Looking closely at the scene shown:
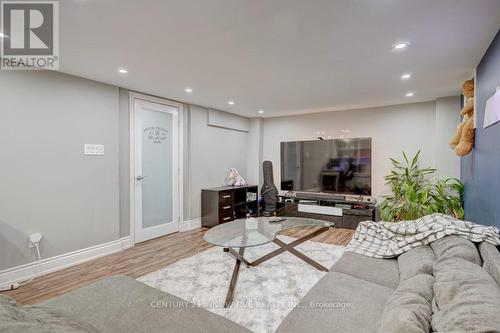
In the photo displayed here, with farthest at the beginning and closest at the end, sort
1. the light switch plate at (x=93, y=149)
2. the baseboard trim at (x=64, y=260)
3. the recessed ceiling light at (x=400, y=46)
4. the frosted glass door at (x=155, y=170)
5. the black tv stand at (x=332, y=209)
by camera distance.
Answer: the black tv stand at (x=332, y=209)
the frosted glass door at (x=155, y=170)
the light switch plate at (x=93, y=149)
the baseboard trim at (x=64, y=260)
the recessed ceiling light at (x=400, y=46)

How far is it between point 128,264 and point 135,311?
202 centimetres

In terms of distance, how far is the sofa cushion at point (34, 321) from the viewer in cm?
78

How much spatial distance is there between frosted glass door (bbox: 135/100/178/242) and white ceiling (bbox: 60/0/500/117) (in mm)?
581

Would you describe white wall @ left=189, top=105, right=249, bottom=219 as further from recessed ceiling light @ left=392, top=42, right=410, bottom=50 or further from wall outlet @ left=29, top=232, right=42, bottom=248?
recessed ceiling light @ left=392, top=42, right=410, bottom=50

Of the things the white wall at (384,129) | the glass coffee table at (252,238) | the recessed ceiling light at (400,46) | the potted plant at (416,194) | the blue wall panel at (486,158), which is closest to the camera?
the blue wall panel at (486,158)

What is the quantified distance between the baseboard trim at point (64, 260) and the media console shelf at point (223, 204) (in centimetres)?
142

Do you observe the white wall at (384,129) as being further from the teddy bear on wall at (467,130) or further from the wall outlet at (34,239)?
the wall outlet at (34,239)

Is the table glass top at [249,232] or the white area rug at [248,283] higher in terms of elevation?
the table glass top at [249,232]

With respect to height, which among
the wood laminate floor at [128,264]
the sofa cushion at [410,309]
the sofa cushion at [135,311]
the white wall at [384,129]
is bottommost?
the wood laminate floor at [128,264]

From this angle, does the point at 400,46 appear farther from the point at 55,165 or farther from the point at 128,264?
the point at 55,165

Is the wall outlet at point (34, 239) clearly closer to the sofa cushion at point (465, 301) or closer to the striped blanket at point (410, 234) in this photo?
the striped blanket at point (410, 234)

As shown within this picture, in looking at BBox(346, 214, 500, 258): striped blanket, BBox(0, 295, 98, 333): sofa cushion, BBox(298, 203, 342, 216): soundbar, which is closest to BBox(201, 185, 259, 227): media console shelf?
BBox(298, 203, 342, 216): soundbar

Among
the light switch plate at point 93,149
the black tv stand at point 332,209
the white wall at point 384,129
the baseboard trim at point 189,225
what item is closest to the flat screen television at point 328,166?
the black tv stand at point 332,209

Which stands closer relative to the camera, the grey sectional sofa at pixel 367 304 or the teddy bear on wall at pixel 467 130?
the grey sectional sofa at pixel 367 304
